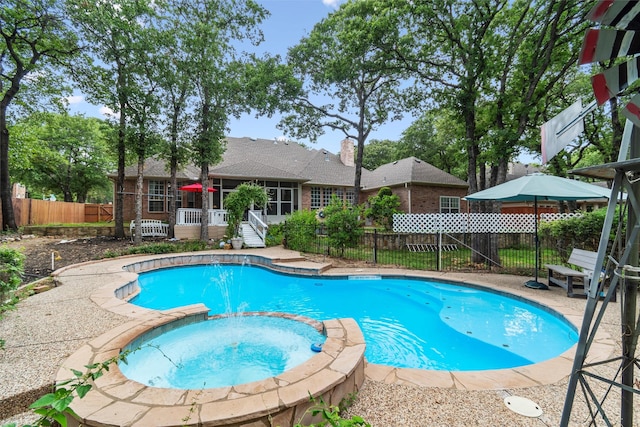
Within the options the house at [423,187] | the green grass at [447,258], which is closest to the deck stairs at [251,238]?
the green grass at [447,258]

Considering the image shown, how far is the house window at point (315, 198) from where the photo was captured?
19641 mm

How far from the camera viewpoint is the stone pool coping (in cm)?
298

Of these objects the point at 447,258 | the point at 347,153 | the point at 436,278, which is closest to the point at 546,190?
the point at 436,278

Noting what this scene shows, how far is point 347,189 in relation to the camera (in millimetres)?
20812

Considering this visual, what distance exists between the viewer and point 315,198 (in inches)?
778

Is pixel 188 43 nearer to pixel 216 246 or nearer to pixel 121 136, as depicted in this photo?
pixel 121 136

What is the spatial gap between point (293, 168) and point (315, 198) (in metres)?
2.60

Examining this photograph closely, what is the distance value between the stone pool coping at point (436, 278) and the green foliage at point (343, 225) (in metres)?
1.49

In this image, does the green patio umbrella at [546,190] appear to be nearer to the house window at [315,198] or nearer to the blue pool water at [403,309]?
the blue pool water at [403,309]

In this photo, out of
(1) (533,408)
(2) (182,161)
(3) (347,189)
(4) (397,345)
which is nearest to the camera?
(1) (533,408)

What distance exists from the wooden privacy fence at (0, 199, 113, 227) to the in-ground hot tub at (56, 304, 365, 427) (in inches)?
736

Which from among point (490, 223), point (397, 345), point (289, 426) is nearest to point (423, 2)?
point (490, 223)

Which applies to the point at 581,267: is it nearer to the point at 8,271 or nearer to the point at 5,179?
the point at 8,271

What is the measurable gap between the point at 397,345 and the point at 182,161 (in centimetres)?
1267
